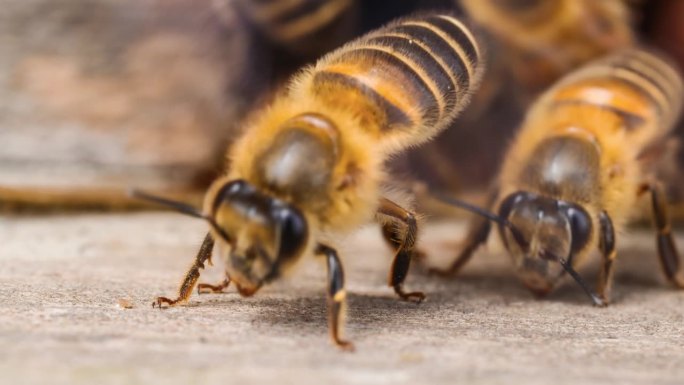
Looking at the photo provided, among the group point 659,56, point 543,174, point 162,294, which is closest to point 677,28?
point 659,56

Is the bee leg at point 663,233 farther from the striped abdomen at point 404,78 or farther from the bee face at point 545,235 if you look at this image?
the striped abdomen at point 404,78

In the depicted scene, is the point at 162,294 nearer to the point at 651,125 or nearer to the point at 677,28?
Answer: the point at 651,125

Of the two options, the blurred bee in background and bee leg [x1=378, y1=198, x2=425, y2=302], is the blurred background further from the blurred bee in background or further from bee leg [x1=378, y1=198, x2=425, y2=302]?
bee leg [x1=378, y1=198, x2=425, y2=302]

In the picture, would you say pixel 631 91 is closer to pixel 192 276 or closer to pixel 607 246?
pixel 607 246

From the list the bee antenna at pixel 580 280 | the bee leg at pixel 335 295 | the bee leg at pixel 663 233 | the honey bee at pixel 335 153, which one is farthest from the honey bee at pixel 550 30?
the bee leg at pixel 335 295

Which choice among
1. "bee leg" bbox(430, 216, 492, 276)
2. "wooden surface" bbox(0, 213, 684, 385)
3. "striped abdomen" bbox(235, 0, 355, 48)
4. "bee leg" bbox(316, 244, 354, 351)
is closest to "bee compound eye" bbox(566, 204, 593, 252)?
"wooden surface" bbox(0, 213, 684, 385)
